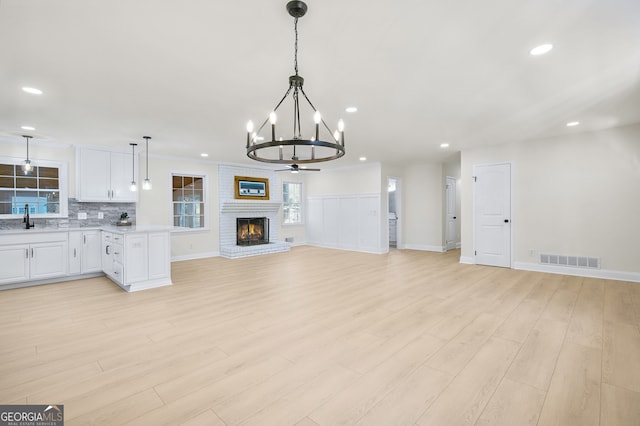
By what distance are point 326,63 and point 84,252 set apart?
18.5 ft

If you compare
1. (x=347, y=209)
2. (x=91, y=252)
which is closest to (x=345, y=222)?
(x=347, y=209)

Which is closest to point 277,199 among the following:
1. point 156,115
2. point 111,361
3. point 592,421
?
point 156,115

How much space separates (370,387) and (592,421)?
1.32m

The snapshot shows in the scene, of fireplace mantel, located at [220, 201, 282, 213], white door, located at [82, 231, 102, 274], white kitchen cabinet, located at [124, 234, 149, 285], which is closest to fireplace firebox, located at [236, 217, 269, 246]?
fireplace mantel, located at [220, 201, 282, 213]

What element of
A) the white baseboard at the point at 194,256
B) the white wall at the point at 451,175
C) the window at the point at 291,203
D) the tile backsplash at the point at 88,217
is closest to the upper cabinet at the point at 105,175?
the tile backsplash at the point at 88,217

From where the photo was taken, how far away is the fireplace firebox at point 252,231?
27.4ft

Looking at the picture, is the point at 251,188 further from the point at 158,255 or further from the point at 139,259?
the point at 139,259

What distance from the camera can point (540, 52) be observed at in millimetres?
2514

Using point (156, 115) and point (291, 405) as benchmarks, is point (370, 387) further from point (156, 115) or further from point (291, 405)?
point (156, 115)

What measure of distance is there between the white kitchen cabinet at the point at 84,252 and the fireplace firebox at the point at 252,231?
3.37 meters

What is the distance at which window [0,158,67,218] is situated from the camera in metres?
5.23

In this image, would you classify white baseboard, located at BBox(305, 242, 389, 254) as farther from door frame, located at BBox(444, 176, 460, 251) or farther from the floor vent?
the floor vent

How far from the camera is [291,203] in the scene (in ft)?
32.5

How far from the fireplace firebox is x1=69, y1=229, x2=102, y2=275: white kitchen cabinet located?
3369mm
